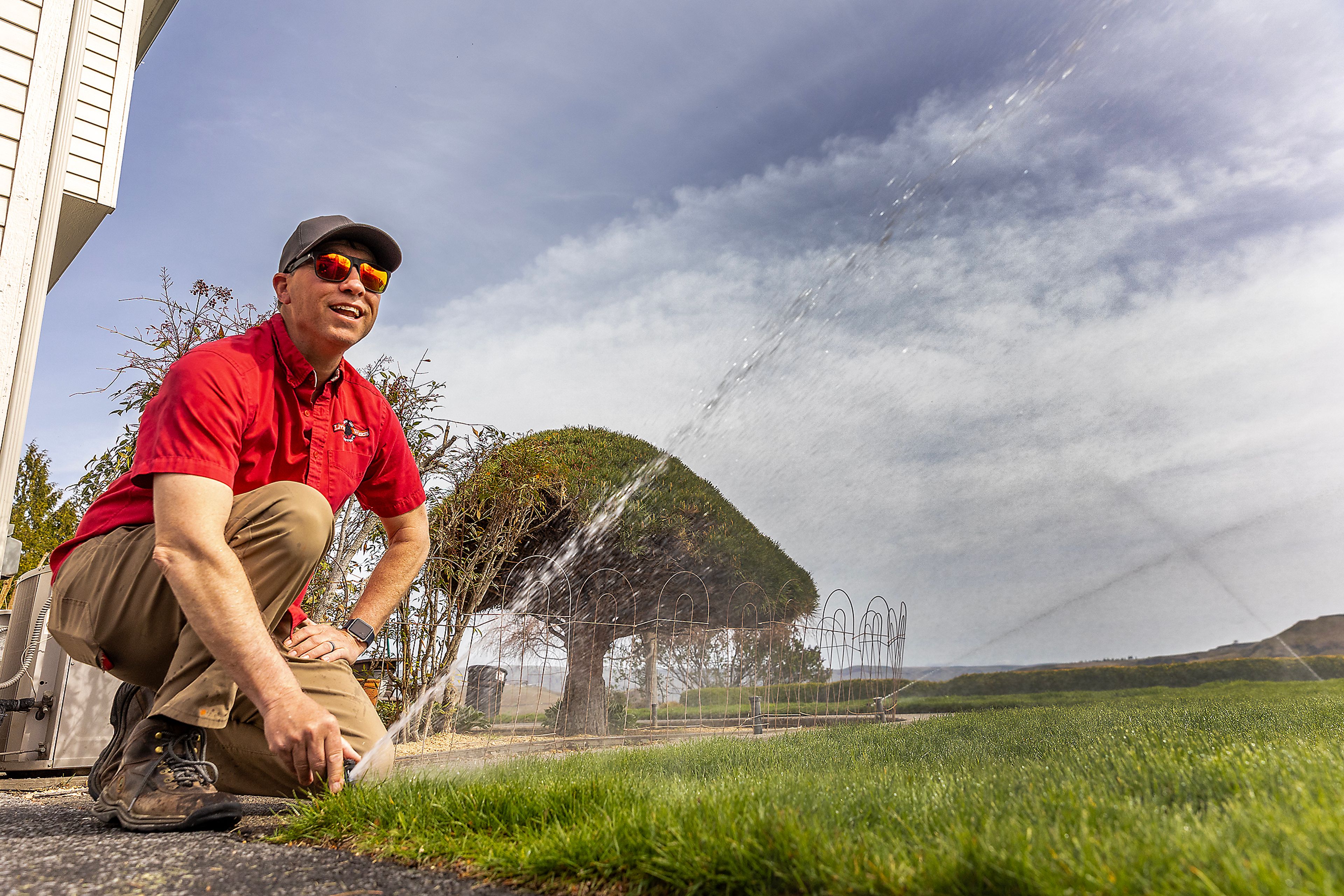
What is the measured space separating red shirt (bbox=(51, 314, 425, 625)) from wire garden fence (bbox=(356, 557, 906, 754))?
3.81 metres

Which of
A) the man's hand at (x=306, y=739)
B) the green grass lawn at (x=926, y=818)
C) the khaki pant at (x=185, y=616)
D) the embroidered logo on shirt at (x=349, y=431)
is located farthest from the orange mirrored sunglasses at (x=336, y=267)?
the green grass lawn at (x=926, y=818)

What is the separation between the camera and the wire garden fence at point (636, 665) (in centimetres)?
666

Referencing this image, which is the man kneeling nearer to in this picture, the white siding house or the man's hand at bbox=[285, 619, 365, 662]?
the man's hand at bbox=[285, 619, 365, 662]

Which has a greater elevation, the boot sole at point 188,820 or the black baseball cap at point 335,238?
the black baseball cap at point 335,238

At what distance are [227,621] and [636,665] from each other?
18.7 ft

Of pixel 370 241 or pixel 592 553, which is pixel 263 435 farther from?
pixel 592 553

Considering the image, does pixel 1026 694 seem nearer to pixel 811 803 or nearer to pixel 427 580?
pixel 811 803

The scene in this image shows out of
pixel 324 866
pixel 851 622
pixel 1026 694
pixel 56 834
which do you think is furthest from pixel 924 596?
pixel 56 834

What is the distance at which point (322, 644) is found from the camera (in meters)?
2.55

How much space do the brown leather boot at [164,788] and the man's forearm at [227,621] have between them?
1.29 ft

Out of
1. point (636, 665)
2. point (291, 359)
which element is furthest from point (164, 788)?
point (636, 665)

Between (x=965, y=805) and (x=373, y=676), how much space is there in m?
6.11

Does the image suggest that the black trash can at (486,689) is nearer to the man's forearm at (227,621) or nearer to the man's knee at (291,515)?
the man's knee at (291,515)

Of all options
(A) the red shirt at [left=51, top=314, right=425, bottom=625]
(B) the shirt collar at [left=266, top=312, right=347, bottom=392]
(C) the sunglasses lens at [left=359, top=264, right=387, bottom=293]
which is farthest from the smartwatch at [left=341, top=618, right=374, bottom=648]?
(C) the sunglasses lens at [left=359, top=264, right=387, bottom=293]
